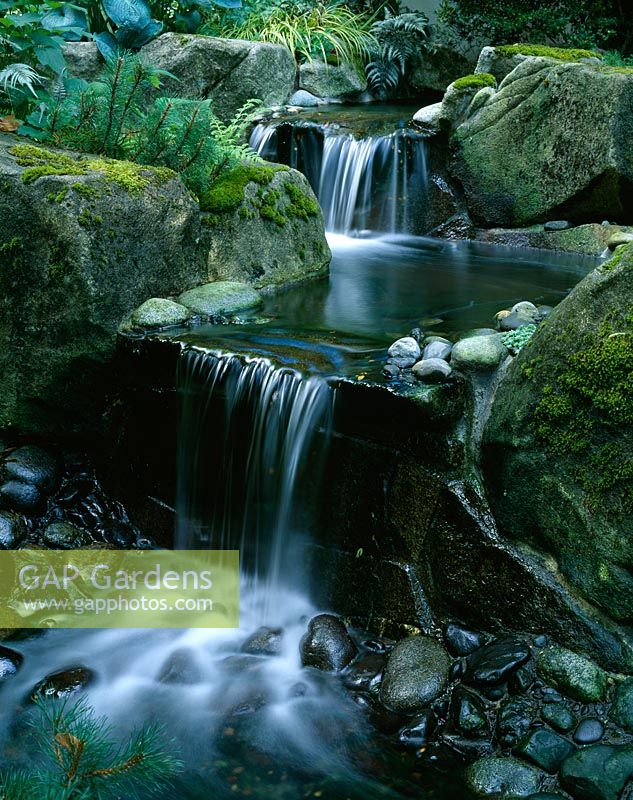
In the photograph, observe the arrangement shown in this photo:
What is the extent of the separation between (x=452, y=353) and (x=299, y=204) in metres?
2.88

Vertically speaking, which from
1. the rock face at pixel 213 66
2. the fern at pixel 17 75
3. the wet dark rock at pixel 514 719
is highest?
the rock face at pixel 213 66

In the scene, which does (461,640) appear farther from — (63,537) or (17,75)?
(17,75)

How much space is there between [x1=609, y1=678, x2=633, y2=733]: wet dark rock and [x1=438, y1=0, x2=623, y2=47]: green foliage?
32.6ft

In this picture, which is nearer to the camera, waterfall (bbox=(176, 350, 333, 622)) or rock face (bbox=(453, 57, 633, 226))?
waterfall (bbox=(176, 350, 333, 622))

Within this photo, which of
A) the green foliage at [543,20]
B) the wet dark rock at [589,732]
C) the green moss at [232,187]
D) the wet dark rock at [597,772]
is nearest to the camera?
the wet dark rock at [597,772]

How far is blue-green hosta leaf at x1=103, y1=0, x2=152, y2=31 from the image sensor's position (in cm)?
895

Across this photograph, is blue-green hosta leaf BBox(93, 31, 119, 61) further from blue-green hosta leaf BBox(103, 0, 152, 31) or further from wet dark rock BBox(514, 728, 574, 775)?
wet dark rock BBox(514, 728, 574, 775)

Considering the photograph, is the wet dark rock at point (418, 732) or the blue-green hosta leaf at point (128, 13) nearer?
the wet dark rock at point (418, 732)

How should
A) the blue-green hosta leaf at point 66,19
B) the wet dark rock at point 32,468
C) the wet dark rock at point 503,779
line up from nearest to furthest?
the wet dark rock at point 503,779 < the wet dark rock at point 32,468 < the blue-green hosta leaf at point 66,19

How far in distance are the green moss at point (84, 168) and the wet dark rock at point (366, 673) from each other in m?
3.17

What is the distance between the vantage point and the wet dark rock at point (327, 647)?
13.2 feet

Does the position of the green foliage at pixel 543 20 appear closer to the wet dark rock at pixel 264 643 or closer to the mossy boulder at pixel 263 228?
the mossy boulder at pixel 263 228

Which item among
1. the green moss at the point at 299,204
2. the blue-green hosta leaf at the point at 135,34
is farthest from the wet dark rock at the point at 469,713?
the blue-green hosta leaf at the point at 135,34

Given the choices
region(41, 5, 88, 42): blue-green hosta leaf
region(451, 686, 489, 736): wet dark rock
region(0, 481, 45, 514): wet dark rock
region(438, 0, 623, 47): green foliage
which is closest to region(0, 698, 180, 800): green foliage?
region(451, 686, 489, 736): wet dark rock
